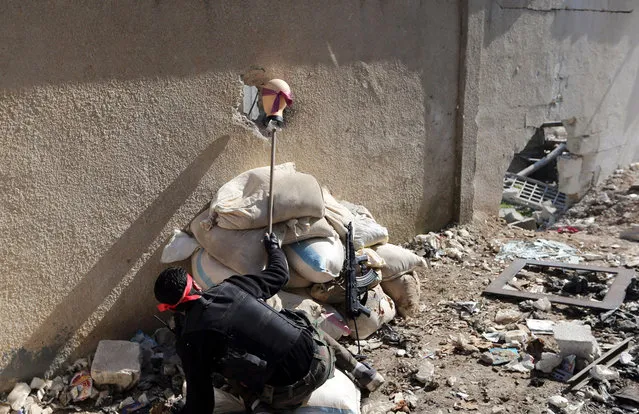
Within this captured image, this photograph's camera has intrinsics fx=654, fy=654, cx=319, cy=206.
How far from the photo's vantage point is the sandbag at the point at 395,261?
445 cm

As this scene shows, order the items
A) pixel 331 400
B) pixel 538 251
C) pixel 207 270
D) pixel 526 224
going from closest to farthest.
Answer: pixel 331 400
pixel 207 270
pixel 538 251
pixel 526 224

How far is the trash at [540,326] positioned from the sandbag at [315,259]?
1.31 m

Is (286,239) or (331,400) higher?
(286,239)

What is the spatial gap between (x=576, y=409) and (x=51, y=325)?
9.05 ft

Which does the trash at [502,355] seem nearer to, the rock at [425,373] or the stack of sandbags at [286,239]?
the rock at [425,373]

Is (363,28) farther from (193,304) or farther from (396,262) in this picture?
(193,304)

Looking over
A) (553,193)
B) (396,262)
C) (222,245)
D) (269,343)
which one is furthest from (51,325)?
(553,193)

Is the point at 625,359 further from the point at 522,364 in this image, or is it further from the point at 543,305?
the point at 543,305

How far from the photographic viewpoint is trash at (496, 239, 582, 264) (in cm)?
564

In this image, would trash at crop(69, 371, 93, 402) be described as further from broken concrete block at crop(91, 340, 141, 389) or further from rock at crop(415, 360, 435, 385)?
rock at crop(415, 360, 435, 385)

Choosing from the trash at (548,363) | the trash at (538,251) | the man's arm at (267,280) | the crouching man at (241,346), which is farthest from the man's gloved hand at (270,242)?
the trash at (538,251)

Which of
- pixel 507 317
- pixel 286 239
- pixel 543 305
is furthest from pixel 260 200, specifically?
pixel 543 305

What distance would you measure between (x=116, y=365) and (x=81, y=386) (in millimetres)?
204

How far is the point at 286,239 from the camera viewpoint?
156 inches
